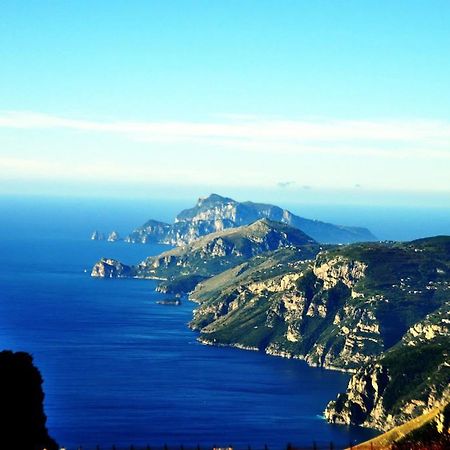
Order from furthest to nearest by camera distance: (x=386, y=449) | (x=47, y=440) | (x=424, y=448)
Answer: (x=47, y=440)
(x=386, y=449)
(x=424, y=448)

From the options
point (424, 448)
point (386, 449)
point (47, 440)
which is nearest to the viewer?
point (424, 448)

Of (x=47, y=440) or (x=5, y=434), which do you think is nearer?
(x=5, y=434)

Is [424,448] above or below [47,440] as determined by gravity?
above

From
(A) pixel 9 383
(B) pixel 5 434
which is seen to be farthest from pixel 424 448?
(A) pixel 9 383

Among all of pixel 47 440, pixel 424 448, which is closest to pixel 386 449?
pixel 424 448

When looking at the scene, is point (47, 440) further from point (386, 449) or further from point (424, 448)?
point (424, 448)

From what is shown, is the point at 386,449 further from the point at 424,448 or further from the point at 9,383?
the point at 9,383
